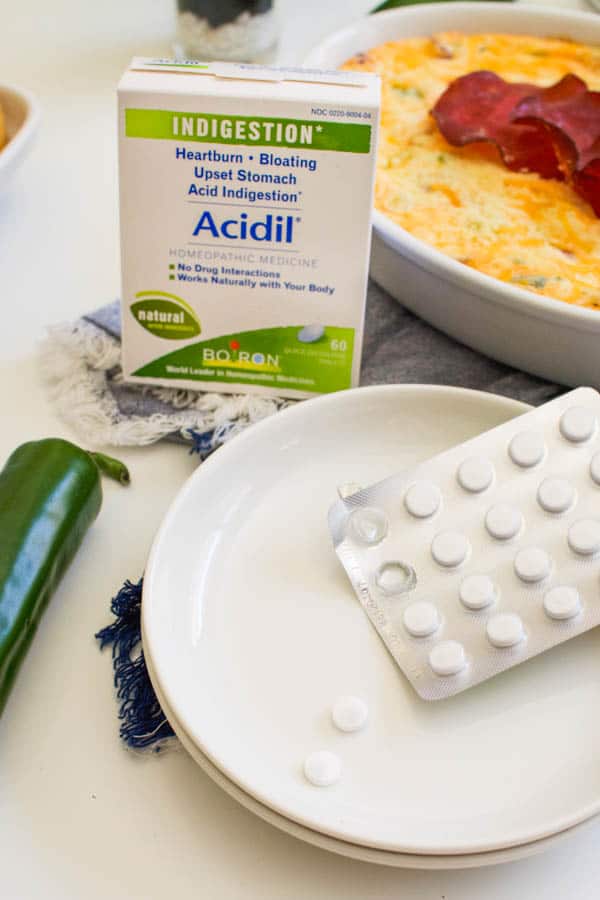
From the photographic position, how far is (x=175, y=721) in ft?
2.12

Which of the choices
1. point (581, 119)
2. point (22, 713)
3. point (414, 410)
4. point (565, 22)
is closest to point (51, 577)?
point (22, 713)

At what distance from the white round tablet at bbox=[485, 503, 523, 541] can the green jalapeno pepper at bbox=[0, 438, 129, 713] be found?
303 millimetres

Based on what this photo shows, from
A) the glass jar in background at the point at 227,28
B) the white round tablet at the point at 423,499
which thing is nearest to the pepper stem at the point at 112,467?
the white round tablet at the point at 423,499

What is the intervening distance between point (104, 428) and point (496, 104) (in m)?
0.57

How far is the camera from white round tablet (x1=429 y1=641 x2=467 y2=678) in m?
0.68

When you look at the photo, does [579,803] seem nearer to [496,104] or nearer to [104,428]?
[104,428]

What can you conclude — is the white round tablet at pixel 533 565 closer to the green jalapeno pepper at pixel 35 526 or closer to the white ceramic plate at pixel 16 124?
the green jalapeno pepper at pixel 35 526

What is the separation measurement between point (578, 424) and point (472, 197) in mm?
386

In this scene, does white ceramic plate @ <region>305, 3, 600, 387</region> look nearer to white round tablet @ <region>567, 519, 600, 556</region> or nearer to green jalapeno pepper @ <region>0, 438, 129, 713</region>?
white round tablet @ <region>567, 519, 600, 556</region>

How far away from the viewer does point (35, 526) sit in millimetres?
746

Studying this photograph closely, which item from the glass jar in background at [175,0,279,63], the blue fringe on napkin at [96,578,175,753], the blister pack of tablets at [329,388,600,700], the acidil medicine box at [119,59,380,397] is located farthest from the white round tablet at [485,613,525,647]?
the glass jar in background at [175,0,279,63]

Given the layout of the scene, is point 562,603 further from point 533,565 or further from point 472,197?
point 472,197

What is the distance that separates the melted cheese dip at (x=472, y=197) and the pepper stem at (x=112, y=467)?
367 millimetres

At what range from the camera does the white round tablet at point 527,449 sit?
0.76 m
